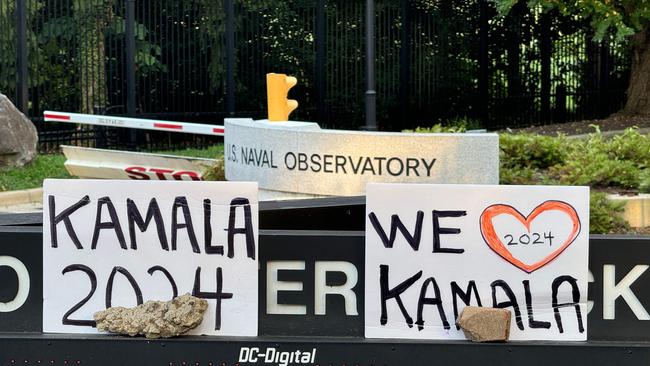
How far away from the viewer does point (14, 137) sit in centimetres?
1614

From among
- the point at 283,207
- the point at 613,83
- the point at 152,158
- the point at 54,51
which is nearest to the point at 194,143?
the point at 54,51

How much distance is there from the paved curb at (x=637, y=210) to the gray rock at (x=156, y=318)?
5.42m

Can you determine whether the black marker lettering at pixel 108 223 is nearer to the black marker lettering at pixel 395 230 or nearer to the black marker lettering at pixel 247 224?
the black marker lettering at pixel 247 224

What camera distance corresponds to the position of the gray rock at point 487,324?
3.73 m

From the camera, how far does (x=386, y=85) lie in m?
24.0

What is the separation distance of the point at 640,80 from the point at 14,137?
12935mm

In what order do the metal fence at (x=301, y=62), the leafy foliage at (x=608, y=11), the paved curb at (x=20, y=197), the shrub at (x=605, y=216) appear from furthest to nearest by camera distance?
the leafy foliage at (x=608, y=11) → the metal fence at (x=301, y=62) → the paved curb at (x=20, y=197) → the shrub at (x=605, y=216)

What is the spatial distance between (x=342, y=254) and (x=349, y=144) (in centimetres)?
596

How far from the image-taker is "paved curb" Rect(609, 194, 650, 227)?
28.3ft

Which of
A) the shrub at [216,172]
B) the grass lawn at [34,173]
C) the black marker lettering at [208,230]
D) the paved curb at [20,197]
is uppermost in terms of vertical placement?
the black marker lettering at [208,230]

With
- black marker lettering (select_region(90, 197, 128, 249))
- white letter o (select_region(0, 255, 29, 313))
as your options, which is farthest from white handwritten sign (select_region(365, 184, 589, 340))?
white letter o (select_region(0, 255, 29, 313))

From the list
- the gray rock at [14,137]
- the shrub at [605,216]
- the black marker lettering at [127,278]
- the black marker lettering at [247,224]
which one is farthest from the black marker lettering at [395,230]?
the gray rock at [14,137]

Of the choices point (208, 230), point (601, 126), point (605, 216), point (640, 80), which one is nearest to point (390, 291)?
point (208, 230)

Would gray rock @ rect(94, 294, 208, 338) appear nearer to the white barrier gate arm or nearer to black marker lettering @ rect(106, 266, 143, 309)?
black marker lettering @ rect(106, 266, 143, 309)
